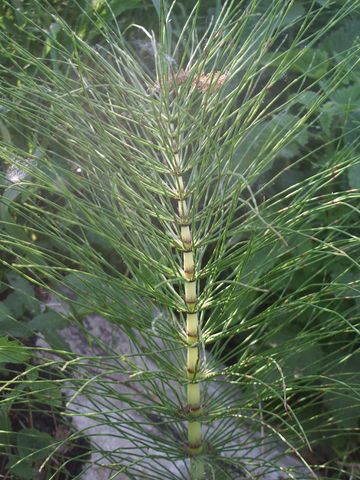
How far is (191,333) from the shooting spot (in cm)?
116

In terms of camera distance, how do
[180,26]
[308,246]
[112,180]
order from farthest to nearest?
1. [180,26]
2. [308,246]
3. [112,180]

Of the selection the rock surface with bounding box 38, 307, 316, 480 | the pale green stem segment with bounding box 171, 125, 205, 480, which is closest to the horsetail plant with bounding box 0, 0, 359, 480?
the pale green stem segment with bounding box 171, 125, 205, 480

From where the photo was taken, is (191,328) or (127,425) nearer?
(191,328)

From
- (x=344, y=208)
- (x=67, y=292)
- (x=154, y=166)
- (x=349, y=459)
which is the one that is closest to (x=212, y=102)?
(x=154, y=166)

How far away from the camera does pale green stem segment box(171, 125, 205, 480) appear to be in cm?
108

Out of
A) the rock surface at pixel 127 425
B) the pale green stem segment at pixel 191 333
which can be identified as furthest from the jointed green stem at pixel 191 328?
the rock surface at pixel 127 425

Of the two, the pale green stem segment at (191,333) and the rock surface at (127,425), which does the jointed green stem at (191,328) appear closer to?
the pale green stem segment at (191,333)

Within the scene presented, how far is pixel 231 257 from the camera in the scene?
3.51 feet

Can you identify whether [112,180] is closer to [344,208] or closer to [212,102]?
[212,102]

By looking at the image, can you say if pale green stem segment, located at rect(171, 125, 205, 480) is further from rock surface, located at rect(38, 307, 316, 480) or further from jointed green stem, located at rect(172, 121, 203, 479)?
rock surface, located at rect(38, 307, 316, 480)

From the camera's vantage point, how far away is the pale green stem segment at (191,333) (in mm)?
1080

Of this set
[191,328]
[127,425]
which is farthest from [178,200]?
[127,425]

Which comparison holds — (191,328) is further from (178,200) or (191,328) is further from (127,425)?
(127,425)

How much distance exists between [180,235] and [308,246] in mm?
465
